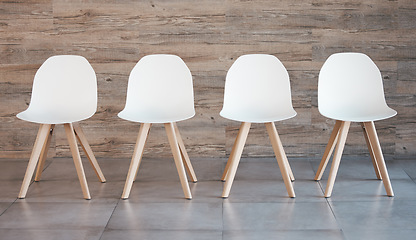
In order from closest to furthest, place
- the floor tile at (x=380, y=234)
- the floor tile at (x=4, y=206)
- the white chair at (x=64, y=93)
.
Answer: the floor tile at (x=380, y=234) → the floor tile at (x=4, y=206) → the white chair at (x=64, y=93)

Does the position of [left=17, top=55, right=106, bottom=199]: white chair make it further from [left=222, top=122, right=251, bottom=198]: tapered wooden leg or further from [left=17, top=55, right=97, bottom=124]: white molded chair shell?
[left=222, top=122, right=251, bottom=198]: tapered wooden leg

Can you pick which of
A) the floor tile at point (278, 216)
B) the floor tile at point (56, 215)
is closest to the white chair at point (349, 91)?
the floor tile at point (278, 216)

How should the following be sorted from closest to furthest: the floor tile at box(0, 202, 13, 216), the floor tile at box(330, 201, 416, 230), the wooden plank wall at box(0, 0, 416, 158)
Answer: the floor tile at box(330, 201, 416, 230) → the floor tile at box(0, 202, 13, 216) → the wooden plank wall at box(0, 0, 416, 158)

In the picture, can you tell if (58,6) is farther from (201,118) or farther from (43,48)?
(201,118)

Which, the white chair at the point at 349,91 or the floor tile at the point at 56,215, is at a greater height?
the white chair at the point at 349,91

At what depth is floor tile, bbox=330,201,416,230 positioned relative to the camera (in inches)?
110

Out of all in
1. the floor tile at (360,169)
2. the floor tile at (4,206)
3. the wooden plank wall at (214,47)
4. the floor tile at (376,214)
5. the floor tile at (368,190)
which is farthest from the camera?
the wooden plank wall at (214,47)

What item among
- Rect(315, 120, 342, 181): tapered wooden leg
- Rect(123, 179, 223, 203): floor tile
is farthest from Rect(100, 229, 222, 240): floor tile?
Rect(315, 120, 342, 181): tapered wooden leg

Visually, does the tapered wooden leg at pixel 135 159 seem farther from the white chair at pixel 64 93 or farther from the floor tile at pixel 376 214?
the floor tile at pixel 376 214

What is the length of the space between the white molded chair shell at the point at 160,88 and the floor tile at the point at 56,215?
0.72 meters

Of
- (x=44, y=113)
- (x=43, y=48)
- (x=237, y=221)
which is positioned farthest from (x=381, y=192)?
(x=43, y=48)

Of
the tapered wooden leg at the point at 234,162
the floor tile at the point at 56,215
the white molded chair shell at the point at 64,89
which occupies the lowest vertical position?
the floor tile at the point at 56,215

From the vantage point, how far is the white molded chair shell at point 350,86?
3486mm

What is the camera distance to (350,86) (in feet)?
11.6
